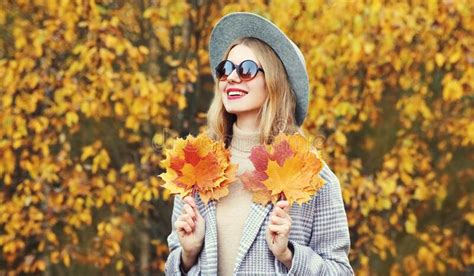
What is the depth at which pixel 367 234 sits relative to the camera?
5.61 m

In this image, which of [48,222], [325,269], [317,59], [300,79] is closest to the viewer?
[325,269]

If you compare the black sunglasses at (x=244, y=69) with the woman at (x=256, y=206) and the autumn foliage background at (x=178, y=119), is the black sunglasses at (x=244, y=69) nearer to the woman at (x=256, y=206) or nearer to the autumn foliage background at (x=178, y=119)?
the woman at (x=256, y=206)

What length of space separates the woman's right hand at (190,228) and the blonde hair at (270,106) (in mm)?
279

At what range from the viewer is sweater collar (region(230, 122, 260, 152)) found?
2.76m

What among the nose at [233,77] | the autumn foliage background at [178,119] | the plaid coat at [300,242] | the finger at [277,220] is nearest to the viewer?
the finger at [277,220]

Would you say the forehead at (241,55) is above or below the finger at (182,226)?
above

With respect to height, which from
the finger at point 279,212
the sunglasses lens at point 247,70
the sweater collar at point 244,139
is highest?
the sunglasses lens at point 247,70

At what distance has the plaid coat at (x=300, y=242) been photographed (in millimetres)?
2604

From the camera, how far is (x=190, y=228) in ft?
8.64

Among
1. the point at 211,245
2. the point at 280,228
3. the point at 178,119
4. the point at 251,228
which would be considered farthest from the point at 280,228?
the point at 178,119

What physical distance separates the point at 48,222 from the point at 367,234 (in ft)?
6.48

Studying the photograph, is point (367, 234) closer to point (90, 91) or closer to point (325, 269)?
point (90, 91)

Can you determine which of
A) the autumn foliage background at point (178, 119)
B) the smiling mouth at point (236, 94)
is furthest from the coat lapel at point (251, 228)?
the autumn foliage background at point (178, 119)

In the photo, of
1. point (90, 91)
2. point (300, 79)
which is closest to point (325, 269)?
point (300, 79)
